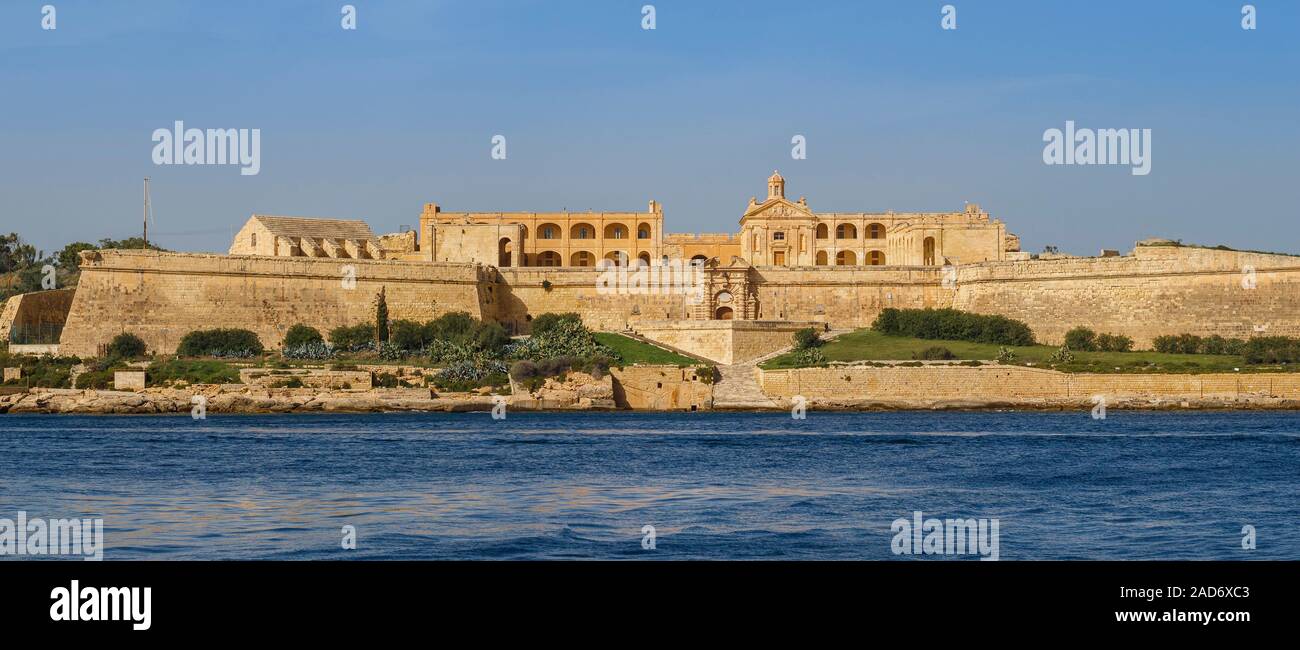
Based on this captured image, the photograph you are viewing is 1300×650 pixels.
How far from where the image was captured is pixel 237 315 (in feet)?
176

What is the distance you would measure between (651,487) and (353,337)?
34661 millimetres

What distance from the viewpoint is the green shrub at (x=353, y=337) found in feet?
175

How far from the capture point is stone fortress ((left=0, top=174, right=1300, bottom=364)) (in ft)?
172

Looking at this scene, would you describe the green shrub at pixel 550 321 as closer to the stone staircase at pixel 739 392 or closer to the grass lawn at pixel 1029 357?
the stone staircase at pixel 739 392

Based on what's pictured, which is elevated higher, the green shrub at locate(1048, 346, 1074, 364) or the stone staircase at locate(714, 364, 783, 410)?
the green shrub at locate(1048, 346, 1074, 364)

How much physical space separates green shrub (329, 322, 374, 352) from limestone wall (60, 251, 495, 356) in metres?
1.21

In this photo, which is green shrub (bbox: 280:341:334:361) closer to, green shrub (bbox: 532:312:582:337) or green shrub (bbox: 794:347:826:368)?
green shrub (bbox: 532:312:582:337)

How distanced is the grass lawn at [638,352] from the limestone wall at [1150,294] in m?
13.4

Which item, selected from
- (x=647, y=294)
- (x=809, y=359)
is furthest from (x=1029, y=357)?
(x=647, y=294)

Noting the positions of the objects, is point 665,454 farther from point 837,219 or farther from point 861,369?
point 837,219

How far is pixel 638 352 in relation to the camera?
170 feet

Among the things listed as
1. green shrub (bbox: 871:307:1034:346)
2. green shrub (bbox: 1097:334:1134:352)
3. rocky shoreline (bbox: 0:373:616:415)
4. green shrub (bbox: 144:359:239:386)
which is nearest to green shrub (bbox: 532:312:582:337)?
rocky shoreline (bbox: 0:373:616:415)
